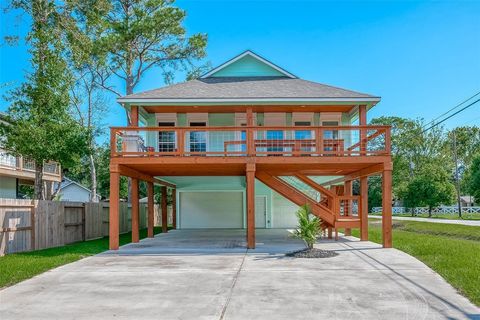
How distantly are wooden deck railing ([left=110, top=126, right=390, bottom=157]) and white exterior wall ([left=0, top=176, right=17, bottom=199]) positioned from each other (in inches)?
460

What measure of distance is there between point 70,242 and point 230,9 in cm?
1286

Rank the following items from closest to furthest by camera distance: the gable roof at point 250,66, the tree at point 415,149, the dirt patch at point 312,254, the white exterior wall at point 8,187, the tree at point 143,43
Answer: the dirt patch at point 312,254, the gable roof at point 250,66, the white exterior wall at point 8,187, the tree at point 143,43, the tree at point 415,149

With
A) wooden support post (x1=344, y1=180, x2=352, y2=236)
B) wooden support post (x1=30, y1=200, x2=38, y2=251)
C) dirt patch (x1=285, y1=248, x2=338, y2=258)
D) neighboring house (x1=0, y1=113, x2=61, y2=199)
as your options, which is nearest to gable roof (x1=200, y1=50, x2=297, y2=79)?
wooden support post (x1=344, y1=180, x2=352, y2=236)

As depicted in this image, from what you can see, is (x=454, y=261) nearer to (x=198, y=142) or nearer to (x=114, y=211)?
(x=114, y=211)

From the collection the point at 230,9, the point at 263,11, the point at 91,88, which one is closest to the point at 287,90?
the point at 263,11

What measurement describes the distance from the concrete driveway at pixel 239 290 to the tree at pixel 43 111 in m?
6.60

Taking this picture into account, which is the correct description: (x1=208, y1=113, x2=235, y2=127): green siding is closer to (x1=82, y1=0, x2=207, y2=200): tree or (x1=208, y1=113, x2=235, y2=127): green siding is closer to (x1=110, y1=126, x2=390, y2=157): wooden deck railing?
(x1=110, y1=126, x2=390, y2=157): wooden deck railing

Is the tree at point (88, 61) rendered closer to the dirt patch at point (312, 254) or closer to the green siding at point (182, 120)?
the green siding at point (182, 120)

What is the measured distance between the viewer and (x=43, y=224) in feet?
44.5

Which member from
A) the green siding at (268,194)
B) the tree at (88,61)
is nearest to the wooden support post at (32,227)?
the tree at (88,61)

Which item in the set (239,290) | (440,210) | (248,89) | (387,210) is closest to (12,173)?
(248,89)

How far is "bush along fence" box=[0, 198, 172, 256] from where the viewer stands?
11.8 m

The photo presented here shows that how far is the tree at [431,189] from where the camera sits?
38.0m

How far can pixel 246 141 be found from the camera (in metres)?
13.2
